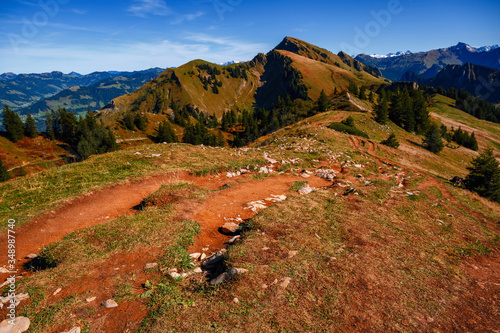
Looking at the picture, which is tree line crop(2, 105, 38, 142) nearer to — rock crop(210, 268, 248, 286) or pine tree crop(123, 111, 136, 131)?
pine tree crop(123, 111, 136, 131)

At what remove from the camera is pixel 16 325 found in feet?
20.9

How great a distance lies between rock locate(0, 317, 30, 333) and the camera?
6220mm

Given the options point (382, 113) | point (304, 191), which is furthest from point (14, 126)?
point (382, 113)

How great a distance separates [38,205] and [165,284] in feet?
45.2

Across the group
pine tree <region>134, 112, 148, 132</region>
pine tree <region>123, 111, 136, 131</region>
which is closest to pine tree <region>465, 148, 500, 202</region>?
pine tree <region>123, 111, 136, 131</region>

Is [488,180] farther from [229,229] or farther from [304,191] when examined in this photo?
[229,229]

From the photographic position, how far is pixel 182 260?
956cm

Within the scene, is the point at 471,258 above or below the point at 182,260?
below

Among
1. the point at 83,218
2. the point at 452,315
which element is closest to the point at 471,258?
the point at 452,315

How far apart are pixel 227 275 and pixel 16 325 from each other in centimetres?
641

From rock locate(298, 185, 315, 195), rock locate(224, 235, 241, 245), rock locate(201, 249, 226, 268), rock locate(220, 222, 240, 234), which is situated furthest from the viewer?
rock locate(298, 185, 315, 195)

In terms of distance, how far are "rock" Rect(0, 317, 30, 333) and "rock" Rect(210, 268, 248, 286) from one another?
18.2 ft

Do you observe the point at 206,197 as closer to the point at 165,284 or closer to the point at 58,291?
the point at 165,284

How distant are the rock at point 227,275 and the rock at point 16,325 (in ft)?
18.2
